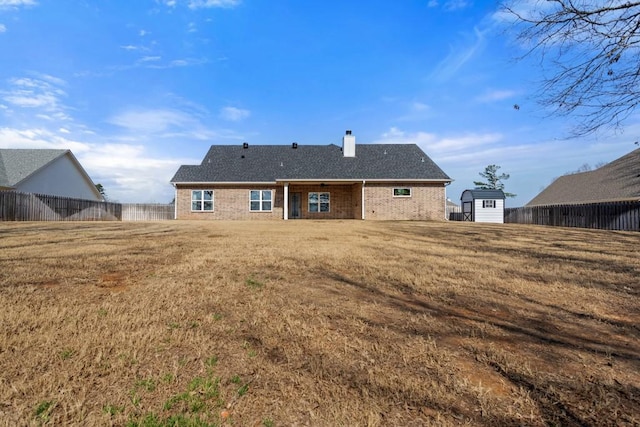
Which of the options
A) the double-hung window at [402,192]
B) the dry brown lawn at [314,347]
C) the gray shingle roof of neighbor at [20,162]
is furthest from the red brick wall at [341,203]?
the dry brown lawn at [314,347]

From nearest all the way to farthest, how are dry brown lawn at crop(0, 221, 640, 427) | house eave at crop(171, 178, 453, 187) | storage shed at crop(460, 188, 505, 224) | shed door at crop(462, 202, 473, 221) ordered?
dry brown lawn at crop(0, 221, 640, 427) → house eave at crop(171, 178, 453, 187) → storage shed at crop(460, 188, 505, 224) → shed door at crop(462, 202, 473, 221)

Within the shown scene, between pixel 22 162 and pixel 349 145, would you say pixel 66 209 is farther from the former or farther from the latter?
pixel 349 145

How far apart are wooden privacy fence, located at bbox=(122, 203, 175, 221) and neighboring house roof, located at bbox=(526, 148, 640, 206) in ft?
102

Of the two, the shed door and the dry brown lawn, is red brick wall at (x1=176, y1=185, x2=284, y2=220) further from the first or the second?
the dry brown lawn

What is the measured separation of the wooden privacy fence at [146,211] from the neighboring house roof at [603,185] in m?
31.2

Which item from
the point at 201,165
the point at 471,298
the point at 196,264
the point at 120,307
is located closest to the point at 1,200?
the point at 201,165

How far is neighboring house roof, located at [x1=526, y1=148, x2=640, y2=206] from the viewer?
20.1 m

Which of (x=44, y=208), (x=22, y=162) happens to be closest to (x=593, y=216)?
(x=44, y=208)

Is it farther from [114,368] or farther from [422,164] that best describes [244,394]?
[422,164]

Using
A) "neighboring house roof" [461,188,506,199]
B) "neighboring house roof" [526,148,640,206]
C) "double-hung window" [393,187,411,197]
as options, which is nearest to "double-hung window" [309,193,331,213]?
"double-hung window" [393,187,411,197]

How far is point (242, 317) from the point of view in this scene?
8.71 feet

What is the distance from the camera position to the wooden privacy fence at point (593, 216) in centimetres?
1434

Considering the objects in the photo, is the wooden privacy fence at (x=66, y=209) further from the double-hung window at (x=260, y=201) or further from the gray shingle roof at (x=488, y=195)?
the gray shingle roof at (x=488, y=195)

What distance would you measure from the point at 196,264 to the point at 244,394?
10.8ft
